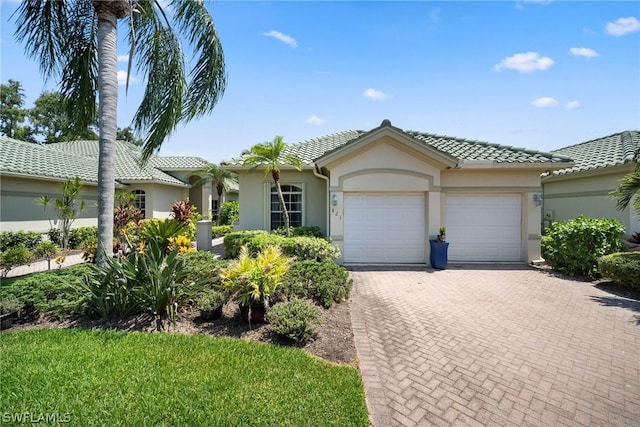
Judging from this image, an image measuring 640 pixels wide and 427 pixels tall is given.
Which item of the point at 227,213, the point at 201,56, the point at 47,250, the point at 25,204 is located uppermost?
the point at 201,56

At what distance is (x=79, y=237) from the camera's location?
48.0 feet

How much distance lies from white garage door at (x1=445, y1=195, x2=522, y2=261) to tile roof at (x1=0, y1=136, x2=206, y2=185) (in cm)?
1115

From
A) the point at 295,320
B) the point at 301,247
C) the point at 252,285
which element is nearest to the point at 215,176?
the point at 301,247

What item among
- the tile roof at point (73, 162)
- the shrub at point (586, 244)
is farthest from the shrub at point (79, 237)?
the shrub at point (586, 244)

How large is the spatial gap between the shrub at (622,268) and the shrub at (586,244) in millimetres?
595

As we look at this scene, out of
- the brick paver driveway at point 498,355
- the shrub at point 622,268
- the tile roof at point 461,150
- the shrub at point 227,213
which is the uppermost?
the tile roof at point 461,150

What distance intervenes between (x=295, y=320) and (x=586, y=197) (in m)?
15.8

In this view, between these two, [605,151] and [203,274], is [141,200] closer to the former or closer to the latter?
[203,274]

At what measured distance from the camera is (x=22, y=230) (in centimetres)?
1280

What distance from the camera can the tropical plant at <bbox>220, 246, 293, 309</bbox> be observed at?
5033 millimetres

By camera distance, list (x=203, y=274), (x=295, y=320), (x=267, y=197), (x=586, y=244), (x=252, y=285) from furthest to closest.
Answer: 1. (x=267, y=197)
2. (x=586, y=244)
3. (x=203, y=274)
4. (x=252, y=285)
5. (x=295, y=320)

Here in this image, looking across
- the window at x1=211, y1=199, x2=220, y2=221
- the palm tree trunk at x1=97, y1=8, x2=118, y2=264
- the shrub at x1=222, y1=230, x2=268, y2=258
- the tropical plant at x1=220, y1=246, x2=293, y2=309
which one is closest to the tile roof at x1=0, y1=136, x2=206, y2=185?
the palm tree trunk at x1=97, y1=8, x2=118, y2=264

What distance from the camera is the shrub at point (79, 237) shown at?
14461 millimetres

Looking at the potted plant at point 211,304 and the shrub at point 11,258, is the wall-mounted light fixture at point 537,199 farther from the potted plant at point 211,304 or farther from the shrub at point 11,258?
the shrub at point 11,258
